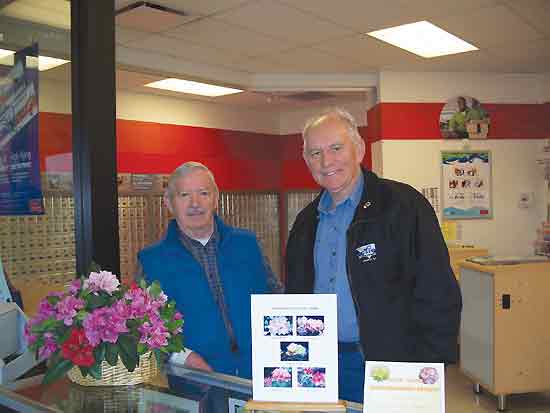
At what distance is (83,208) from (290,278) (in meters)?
0.94

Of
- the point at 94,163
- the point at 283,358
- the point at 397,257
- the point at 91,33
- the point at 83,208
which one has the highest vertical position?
the point at 91,33

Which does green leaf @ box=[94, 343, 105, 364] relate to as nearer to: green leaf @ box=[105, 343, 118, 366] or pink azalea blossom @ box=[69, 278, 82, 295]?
green leaf @ box=[105, 343, 118, 366]

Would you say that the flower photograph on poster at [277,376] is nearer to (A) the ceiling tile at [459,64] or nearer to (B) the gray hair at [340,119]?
(B) the gray hair at [340,119]

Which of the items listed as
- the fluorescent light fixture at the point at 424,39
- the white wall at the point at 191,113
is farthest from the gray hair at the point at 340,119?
the white wall at the point at 191,113

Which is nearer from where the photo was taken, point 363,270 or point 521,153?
point 363,270

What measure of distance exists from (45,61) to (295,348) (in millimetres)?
2035

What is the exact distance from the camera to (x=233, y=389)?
68.6 inches

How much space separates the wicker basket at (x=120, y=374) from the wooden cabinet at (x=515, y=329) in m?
3.81

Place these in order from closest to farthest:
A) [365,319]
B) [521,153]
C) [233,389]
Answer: [233,389] → [365,319] → [521,153]

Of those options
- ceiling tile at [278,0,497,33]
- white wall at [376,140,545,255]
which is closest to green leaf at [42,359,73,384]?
ceiling tile at [278,0,497,33]

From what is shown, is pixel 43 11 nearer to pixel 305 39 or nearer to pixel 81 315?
pixel 81 315

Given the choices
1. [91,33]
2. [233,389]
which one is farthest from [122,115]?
[233,389]

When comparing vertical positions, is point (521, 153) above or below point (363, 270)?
above

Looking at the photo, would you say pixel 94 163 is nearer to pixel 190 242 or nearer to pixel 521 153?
pixel 190 242
